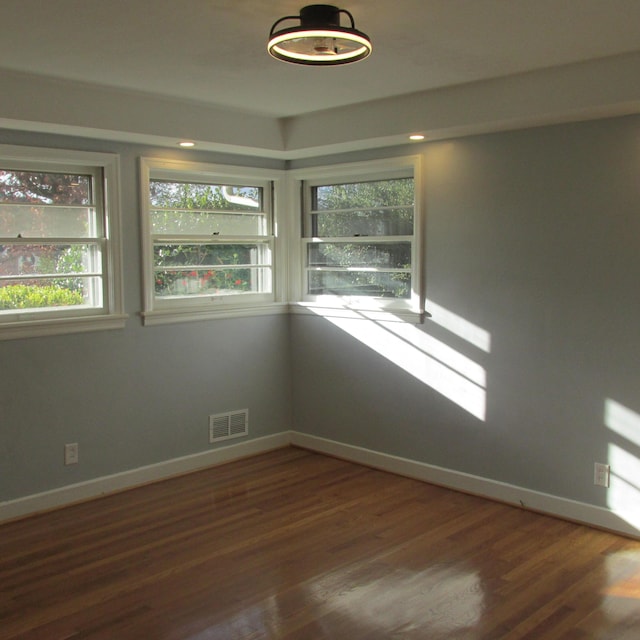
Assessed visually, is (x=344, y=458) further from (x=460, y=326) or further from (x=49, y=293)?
(x=49, y=293)

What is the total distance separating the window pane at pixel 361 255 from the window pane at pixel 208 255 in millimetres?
386

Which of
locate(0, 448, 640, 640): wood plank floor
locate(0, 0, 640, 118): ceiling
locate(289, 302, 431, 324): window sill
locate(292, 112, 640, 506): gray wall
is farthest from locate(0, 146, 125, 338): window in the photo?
locate(292, 112, 640, 506): gray wall

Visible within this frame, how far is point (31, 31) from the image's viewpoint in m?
3.01

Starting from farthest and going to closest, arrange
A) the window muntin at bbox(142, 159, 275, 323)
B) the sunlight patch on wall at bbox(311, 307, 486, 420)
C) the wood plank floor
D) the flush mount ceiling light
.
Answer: the window muntin at bbox(142, 159, 275, 323)
the sunlight patch on wall at bbox(311, 307, 486, 420)
the wood plank floor
the flush mount ceiling light

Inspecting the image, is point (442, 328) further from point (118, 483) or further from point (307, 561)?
point (118, 483)

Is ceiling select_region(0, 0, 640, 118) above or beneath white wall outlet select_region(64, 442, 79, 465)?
above

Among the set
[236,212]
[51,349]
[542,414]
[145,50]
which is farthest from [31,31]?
[542,414]

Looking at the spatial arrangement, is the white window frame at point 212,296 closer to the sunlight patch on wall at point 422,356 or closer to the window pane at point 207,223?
the window pane at point 207,223

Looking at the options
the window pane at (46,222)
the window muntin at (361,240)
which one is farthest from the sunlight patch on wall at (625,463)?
the window pane at (46,222)

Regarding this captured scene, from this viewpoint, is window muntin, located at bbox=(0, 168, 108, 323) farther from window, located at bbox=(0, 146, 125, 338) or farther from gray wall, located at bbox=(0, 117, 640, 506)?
gray wall, located at bbox=(0, 117, 640, 506)

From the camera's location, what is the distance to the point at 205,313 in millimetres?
5117

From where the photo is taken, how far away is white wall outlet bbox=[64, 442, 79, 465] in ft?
14.6

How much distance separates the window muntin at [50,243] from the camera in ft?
13.9

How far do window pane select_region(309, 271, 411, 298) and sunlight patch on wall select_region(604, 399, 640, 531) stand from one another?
161 cm
